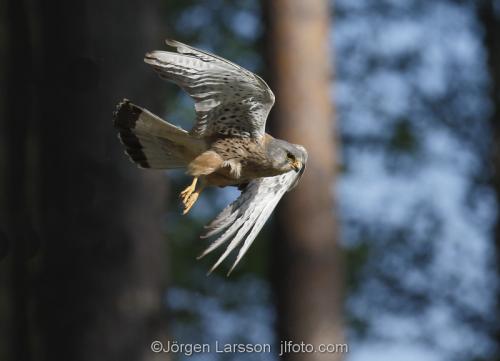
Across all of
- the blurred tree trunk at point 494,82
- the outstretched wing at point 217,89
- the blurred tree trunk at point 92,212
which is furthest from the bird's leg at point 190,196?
the blurred tree trunk at point 494,82

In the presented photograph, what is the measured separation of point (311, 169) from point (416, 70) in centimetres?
730

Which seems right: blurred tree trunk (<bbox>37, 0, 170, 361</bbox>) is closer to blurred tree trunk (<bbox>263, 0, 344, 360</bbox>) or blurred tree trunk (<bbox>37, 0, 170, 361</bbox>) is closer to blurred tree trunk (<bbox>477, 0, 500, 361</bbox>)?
blurred tree trunk (<bbox>263, 0, 344, 360</bbox>)

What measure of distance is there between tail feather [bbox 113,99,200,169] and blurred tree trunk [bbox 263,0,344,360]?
9.80 ft

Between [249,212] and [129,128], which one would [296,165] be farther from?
[129,128]

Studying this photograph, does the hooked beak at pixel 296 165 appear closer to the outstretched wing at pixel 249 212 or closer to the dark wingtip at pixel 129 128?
the outstretched wing at pixel 249 212

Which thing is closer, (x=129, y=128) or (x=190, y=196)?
(x=190, y=196)

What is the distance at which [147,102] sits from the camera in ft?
20.4

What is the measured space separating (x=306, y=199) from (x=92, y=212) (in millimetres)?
1441

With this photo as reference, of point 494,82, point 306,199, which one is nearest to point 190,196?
point 306,199

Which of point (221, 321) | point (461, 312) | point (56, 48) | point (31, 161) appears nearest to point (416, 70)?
point (461, 312)

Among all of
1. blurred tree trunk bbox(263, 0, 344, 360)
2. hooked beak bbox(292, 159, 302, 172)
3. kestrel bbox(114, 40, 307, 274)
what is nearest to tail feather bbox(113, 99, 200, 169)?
kestrel bbox(114, 40, 307, 274)

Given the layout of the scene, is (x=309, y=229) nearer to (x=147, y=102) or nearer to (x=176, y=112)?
(x=147, y=102)

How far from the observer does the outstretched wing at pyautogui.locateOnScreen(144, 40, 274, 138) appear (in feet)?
9.96

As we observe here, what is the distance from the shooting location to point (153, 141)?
3.60 meters
